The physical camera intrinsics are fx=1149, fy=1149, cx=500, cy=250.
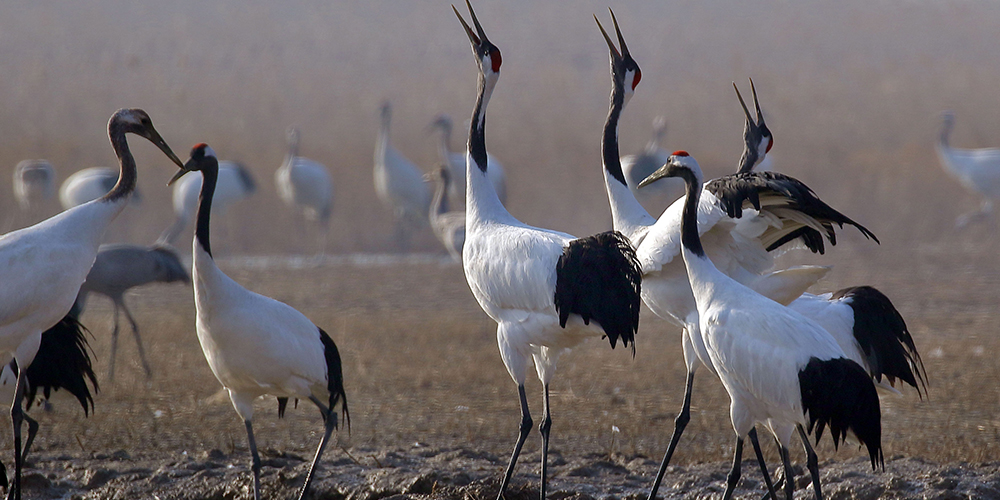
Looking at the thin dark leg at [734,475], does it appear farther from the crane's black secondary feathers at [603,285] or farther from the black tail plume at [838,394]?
the crane's black secondary feathers at [603,285]

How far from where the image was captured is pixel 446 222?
428 inches

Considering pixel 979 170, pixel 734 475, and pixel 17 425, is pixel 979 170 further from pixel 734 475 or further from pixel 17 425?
pixel 17 425

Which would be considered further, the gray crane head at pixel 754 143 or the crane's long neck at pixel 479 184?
the gray crane head at pixel 754 143

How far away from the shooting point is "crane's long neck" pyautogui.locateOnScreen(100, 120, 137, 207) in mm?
4988

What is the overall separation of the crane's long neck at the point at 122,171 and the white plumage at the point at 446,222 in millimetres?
4445

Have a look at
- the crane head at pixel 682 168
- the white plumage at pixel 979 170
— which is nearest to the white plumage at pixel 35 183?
the crane head at pixel 682 168

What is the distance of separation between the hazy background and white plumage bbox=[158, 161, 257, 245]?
173 centimetres

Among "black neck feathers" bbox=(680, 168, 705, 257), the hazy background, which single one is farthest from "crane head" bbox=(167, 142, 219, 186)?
the hazy background

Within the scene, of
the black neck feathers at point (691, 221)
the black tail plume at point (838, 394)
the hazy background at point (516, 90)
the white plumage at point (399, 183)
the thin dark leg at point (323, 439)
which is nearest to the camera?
the black tail plume at point (838, 394)

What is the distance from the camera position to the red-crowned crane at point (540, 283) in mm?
4492

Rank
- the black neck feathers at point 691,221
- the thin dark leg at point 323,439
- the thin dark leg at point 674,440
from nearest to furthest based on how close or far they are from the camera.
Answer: the black neck feathers at point 691,221, the thin dark leg at point 674,440, the thin dark leg at point 323,439

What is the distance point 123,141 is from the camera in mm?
5152

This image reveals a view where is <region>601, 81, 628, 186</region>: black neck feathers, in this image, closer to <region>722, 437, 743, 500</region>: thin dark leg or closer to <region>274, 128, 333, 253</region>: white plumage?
<region>722, 437, 743, 500</region>: thin dark leg

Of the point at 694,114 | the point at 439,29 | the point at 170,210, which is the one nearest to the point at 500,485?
the point at 170,210
